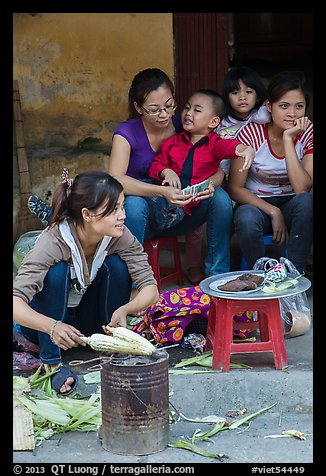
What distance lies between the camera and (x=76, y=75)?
684cm

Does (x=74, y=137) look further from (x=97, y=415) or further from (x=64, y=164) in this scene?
(x=97, y=415)

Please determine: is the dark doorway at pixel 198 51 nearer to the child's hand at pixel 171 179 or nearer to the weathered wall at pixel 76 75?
the weathered wall at pixel 76 75

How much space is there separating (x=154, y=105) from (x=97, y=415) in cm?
208

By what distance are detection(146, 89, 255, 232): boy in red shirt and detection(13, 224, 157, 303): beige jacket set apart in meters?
0.93

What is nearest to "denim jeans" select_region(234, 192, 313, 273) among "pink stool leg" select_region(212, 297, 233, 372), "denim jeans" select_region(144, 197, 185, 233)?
"denim jeans" select_region(144, 197, 185, 233)

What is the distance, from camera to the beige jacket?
415cm

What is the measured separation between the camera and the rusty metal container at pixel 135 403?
3.76 metres

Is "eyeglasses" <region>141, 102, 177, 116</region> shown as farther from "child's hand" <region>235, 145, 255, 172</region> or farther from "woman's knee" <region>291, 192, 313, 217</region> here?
"woman's knee" <region>291, 192, 313, 217</region>

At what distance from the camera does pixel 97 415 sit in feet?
13.8

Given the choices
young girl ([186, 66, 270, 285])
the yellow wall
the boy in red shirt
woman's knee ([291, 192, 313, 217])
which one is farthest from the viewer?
the yellow wall

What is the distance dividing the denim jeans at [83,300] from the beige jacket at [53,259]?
0.05 m

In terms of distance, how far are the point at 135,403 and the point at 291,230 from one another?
6.49ft

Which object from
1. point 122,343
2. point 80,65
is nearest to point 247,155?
point 122,343
